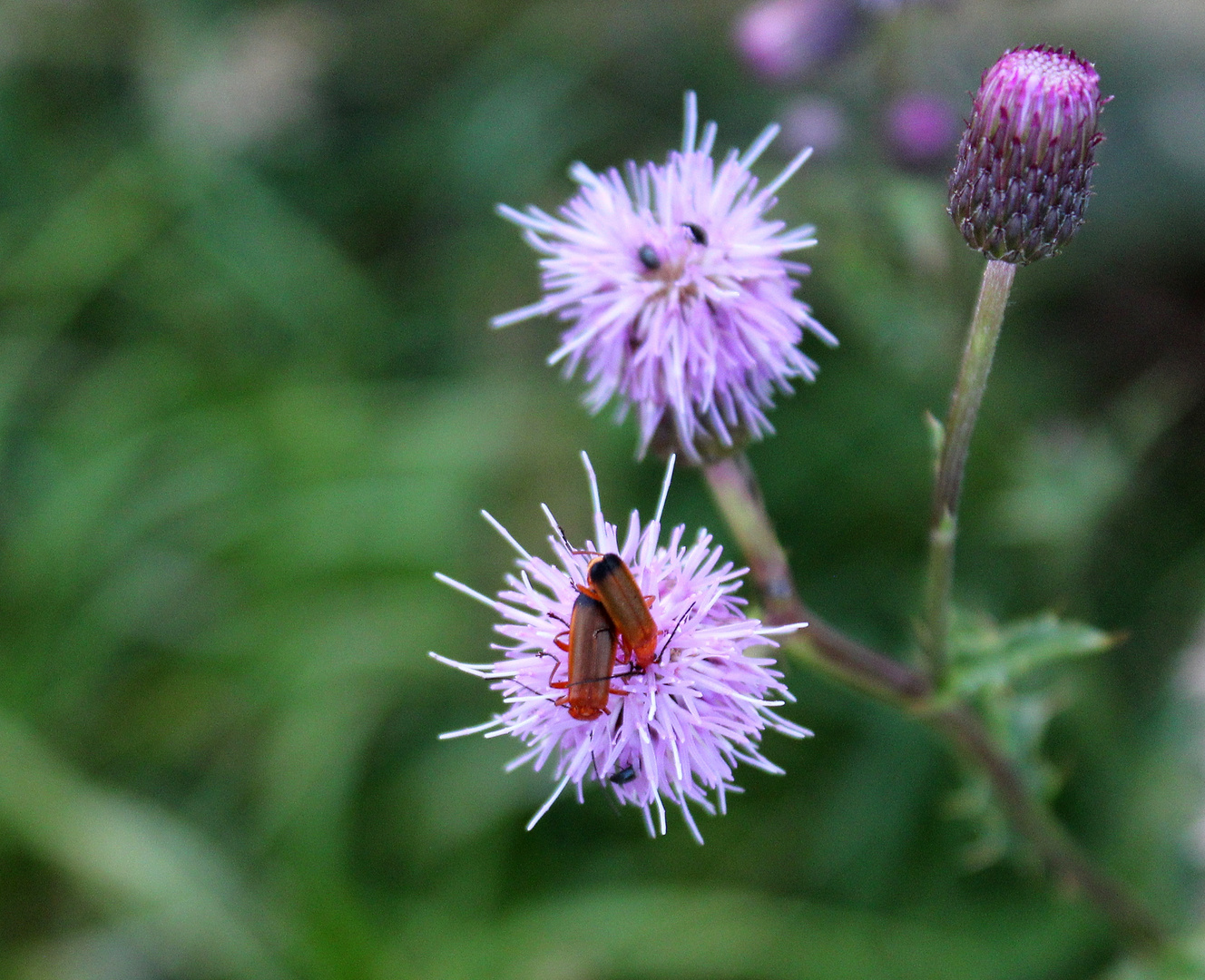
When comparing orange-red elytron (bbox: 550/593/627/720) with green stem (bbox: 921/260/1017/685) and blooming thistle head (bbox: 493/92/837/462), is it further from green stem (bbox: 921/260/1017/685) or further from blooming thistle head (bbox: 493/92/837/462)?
green stem (bbox: 921/260/1017/685)

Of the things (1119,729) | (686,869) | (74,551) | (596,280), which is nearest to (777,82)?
(596,280)

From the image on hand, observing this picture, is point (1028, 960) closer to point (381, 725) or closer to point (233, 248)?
point (381, 725)

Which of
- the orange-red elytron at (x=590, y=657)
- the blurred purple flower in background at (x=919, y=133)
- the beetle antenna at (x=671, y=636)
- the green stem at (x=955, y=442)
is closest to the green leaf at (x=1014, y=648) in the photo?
the green stem at (x=955, y=442)

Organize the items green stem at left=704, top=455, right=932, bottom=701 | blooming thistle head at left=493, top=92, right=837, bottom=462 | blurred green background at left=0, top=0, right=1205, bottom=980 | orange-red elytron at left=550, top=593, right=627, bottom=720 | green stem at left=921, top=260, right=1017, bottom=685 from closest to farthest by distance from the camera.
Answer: orange-red elytron at left=550, top=593, right=627, bottom=720
green stem at left=921, top=260, right=1017, bottom=685
blooming thistle head at left=493, top=92, right=837, bottom=462
green stem at left=704, top=455, right=932, bottom=701
blurred green background at left=0, top=0, right=1205, bottom=980

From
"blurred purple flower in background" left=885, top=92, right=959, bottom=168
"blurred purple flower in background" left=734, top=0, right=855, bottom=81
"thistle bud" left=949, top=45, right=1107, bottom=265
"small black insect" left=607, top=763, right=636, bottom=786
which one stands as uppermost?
"blurred purple flower in background" left=734, top=0, right=855, bottom=81

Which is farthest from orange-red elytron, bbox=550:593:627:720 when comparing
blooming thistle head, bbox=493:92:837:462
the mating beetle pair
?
blooming thistle head, bbox=493:92:837:462
